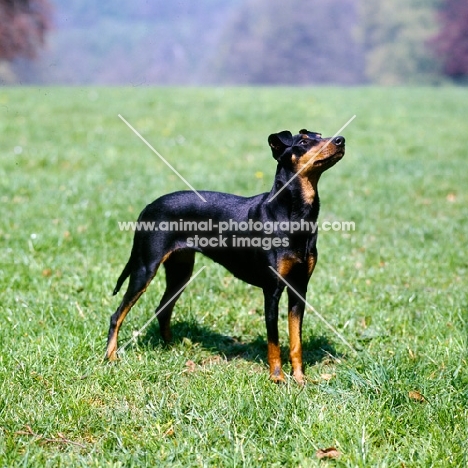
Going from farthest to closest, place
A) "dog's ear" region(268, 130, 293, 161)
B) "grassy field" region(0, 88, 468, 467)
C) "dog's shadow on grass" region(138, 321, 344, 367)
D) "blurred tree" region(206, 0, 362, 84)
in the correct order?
"blurred tree" region(206, 0, 362, 84)
"dog's shadow on grass" region(138, 321, 344, 367)
"dog's ear" region(268, 130, 293, 161)
"grassy field" region(0, 88, 468, 467)

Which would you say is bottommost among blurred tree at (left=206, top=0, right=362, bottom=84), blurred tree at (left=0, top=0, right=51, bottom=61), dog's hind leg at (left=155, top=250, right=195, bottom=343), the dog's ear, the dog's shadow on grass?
the dog's shadow on grass

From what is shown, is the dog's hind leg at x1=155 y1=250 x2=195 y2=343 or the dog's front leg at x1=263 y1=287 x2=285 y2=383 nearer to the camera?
the dog's front leg at x1=263 y1=287 x2=285 y2=383

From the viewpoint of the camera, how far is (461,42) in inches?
2042

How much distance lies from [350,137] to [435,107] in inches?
280

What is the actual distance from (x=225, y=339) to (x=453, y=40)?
53.8m

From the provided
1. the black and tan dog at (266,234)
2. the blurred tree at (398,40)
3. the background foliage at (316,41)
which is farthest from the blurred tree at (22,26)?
the blurred tree at (398,40)

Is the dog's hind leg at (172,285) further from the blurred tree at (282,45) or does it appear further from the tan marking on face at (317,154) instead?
the blurred tree at (282,45)

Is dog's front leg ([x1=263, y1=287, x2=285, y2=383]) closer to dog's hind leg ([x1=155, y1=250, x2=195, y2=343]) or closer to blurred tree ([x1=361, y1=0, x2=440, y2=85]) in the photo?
dog's hind leg ([x1=155, y1=250, x2=195, y2=343])

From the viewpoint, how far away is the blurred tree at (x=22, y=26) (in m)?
28.1

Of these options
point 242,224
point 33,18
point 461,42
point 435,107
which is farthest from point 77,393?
point 461,42

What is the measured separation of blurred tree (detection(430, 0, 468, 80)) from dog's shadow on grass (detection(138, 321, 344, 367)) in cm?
5311

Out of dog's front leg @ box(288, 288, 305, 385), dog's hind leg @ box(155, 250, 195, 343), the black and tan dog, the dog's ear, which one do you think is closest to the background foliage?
dog's hind leg @ box(155, 250, 195, 343)

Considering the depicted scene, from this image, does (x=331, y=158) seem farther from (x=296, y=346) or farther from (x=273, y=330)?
(x=296, y=346)

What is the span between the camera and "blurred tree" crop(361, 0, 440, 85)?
59125 mm
